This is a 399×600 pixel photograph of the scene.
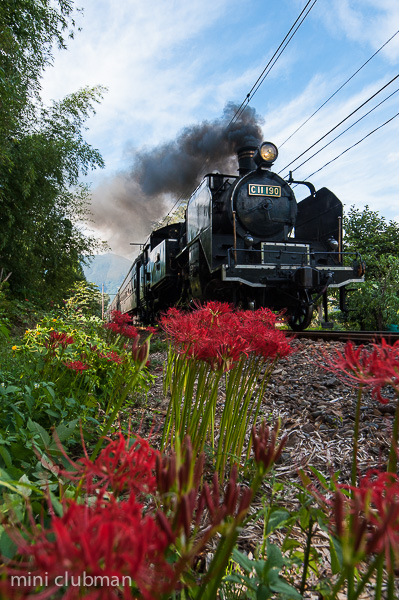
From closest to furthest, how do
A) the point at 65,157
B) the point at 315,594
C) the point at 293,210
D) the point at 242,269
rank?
the point at 315,594, the point at 242,269, the point at 293,210, the point at 65,157

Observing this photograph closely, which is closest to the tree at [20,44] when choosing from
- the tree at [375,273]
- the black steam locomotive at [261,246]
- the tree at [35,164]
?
the tree at [35,164]

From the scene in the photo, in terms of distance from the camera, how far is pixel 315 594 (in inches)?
40.0

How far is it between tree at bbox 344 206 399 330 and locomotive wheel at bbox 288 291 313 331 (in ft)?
18.2

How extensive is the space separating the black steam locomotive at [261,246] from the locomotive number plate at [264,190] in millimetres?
19

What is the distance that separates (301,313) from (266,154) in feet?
10.2

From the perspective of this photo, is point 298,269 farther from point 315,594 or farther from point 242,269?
point 315,594

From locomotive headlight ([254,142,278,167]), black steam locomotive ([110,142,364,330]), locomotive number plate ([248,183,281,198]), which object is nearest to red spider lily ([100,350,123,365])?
black steam locomotive ([110,142,364,330])

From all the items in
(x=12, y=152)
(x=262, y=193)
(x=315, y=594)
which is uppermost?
(x=12, y=152)

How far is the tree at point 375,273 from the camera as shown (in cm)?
1355

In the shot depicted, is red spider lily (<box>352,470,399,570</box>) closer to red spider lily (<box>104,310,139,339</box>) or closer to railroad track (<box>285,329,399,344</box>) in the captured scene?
red spider lily (<box>104,310,139,339</box>)

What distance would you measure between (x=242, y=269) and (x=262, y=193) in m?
1.80

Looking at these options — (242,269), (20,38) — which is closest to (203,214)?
(242,269)

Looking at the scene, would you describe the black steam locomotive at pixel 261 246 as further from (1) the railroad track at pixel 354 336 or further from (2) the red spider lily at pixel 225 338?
(2) the red spider lily at pixel 225 338

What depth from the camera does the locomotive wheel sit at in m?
6.73
